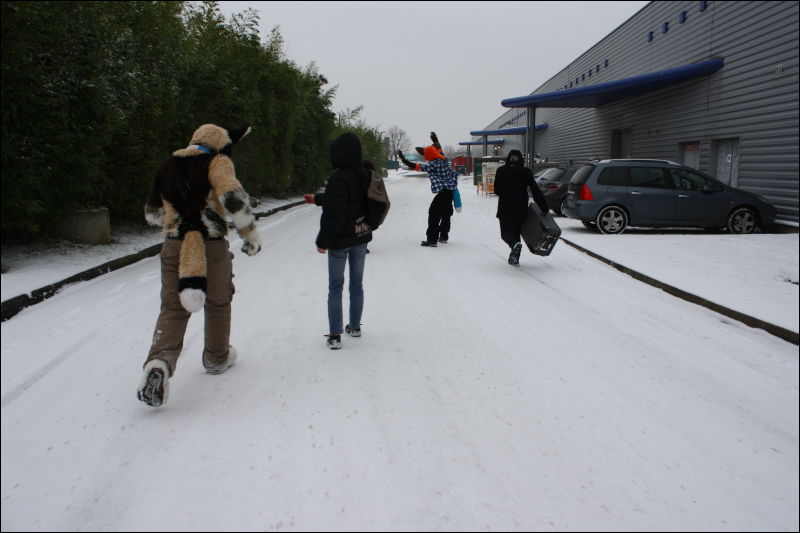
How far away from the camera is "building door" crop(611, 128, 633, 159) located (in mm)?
23047

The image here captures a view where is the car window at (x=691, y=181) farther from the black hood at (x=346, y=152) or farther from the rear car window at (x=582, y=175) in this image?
the black hood at (x=346, y=152)

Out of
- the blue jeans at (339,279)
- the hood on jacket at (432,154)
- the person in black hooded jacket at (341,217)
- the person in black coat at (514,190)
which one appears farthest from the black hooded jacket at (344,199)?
the hood on jacket at (432,154)

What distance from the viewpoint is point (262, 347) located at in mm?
5051

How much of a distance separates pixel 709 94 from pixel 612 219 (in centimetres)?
649

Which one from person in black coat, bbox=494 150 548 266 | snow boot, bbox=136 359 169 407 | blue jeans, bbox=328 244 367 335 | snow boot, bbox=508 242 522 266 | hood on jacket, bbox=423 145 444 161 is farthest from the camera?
hood on jacket, bbox=423 145 444 161

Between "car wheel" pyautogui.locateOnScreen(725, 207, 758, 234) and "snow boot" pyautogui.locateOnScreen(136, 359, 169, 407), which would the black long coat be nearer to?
"snow boot" pyautogui.locateOnScreen(136, 359, 169, 407)

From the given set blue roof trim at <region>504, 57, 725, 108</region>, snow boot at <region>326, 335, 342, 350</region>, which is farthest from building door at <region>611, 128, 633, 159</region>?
snow boot at <region>326, 335, 342, 350</region>

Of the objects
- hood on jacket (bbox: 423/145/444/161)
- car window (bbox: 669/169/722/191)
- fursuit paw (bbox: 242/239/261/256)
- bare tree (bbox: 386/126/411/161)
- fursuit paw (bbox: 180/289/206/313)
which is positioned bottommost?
fursuit paw (bbox: 180/289/206/313)

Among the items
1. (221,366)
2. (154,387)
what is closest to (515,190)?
(221,366)

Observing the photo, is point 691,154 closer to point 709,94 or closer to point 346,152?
point 709,94

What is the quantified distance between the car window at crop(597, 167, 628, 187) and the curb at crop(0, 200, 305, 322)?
922cm

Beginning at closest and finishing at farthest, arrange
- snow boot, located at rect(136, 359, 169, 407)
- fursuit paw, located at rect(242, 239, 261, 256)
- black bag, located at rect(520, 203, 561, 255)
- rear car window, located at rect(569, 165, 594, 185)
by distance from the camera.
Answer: snow boot, located at rect(136, 359, 169, 407) → fursuit paw, located at rect(242, 239, 261, 256) → black bag, located at rect(520, 203, 561, 255) → rear car window, located at rect(569, 165, 594, 185)

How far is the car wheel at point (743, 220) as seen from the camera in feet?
40.0

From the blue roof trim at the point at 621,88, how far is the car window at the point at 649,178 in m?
5.39
